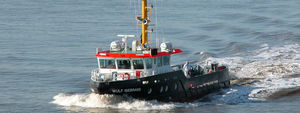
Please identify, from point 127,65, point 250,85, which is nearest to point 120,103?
point 127,65

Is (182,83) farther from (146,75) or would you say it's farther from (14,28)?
(14,28)

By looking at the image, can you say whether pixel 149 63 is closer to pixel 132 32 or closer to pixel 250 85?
pixel 250 85

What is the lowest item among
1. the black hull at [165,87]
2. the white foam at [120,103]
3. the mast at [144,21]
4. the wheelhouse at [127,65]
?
the white foam at [120,103]

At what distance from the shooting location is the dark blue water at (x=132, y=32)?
3173 cm

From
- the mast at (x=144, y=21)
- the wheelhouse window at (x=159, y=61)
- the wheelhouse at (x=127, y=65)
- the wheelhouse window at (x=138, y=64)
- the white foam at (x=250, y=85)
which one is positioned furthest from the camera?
the mast at (x=144, y=21)

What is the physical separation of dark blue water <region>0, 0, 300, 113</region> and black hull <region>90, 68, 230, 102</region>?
1.95ft

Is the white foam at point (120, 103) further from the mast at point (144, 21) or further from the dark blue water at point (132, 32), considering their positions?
the mast at point (144, 21)

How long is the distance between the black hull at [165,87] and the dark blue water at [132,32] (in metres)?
0.59

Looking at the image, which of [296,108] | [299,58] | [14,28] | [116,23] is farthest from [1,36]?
[296,108]

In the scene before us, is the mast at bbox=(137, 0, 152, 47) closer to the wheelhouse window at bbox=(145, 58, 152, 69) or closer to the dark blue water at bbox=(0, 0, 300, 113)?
the wheelhouse window at bbox=(145, 58, 152, 69)

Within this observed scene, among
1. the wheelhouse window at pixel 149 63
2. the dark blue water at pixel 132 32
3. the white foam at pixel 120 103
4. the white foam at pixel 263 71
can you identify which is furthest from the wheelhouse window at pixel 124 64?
the white foam at pixel 263 71

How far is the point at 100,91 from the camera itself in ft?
94.1

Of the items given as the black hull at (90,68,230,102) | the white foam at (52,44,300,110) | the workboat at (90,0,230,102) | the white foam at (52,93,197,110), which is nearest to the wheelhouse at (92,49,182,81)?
the workboat at (90,0,230,102)

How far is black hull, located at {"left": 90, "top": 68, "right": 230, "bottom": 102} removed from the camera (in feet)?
93.8
